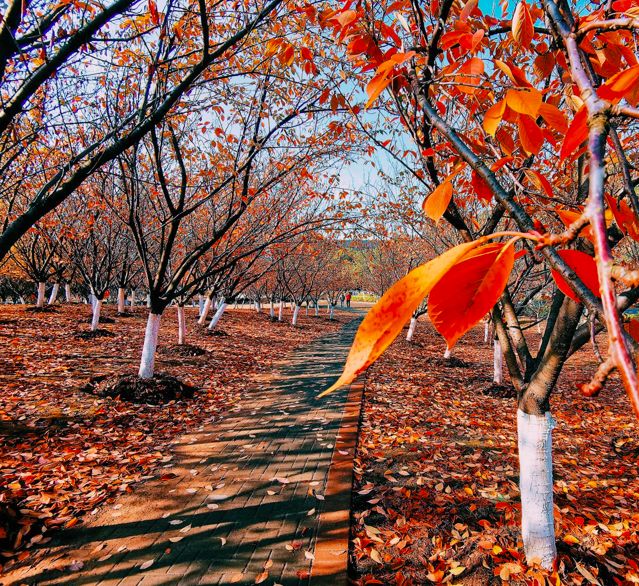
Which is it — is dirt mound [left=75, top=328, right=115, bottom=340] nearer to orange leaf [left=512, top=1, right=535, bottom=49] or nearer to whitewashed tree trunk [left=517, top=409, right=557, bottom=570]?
whitewashed tree trunk [left=517, top=409, right=557, bottom=570]

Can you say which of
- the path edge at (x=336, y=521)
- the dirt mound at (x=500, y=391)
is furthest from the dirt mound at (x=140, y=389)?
the dirt mound at (x=500, y=391)

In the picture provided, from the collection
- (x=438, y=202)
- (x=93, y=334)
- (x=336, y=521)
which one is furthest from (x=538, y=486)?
(x=93, y=334)

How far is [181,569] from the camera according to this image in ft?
9.61

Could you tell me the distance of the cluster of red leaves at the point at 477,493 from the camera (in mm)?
2902

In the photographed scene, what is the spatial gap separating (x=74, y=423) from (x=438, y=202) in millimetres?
6186

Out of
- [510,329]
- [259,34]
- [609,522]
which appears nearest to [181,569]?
[510,329]

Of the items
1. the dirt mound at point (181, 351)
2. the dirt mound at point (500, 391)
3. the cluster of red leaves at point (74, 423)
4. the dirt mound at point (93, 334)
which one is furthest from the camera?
the dirt mound at point (93, 334)

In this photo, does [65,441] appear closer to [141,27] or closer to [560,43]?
[141,27]

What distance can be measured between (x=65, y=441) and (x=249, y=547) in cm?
313

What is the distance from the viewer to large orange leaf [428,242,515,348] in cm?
48

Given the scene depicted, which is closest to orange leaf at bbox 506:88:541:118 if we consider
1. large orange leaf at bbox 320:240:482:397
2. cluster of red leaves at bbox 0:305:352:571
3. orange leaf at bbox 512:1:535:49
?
large orange leaf at bbox 320:240:482:397

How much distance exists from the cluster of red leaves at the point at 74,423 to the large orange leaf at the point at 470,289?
13.3 feet

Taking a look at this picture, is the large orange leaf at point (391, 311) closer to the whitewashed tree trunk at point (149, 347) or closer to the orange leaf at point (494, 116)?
the orange leaf at point (494, 116)

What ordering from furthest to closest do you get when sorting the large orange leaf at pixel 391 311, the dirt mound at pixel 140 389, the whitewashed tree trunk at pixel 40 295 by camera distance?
the whitewashed tree trunk at pixel 40 295
the dirt mound at pixel 140 389
the large orange leaf at pixel 391 311
